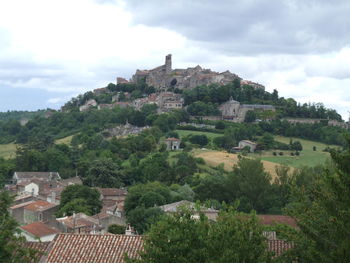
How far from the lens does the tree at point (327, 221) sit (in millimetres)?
11836

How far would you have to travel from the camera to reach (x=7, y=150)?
98.2m

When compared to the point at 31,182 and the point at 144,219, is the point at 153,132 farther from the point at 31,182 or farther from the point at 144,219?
the point at 144,219

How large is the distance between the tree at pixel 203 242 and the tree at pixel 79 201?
33.7 metres

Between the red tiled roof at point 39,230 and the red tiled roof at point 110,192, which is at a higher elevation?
the red tiled roof at point 39,230

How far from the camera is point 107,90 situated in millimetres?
135625

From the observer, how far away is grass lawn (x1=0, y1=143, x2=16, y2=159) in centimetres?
9061

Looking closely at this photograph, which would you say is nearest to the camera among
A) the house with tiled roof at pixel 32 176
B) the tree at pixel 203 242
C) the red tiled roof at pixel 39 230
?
the tree at pixel 203 242

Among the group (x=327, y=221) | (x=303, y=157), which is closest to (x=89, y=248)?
(x=327, y=221)

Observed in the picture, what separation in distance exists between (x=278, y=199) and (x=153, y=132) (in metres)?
37.9

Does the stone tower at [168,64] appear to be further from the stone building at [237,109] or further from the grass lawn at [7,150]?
the grass lawn at [7,150]

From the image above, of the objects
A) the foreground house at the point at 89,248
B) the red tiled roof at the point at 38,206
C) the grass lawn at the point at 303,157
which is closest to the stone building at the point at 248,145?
the grass lawn at the point at 303,157

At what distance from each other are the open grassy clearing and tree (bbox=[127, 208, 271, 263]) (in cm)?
5191

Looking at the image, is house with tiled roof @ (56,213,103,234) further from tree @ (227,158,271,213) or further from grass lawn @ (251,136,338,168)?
grass lawn @ (251,136,338,168)

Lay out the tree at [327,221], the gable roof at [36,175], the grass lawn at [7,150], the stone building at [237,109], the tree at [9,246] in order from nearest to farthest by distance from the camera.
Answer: the tree at [327,221]
the tree at [9,246]
the gable roof at [36,175]
the grass lawn at [7,150]
the stone building at [237,109]
